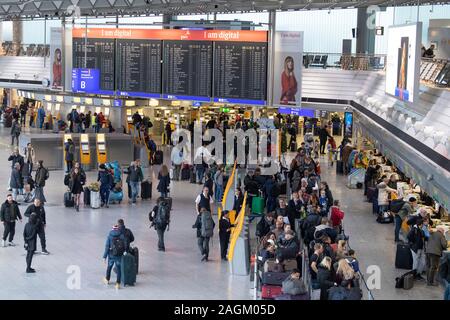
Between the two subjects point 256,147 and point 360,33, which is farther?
point 360,33

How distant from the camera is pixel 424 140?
1955 centimetres

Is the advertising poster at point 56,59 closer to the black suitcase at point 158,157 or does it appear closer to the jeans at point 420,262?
the black suitcase at point 158,157

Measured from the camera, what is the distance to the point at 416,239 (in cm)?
1742

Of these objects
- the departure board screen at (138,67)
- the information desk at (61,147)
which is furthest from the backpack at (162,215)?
the information desk at (61,147)

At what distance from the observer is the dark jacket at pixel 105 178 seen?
2389 centimetres

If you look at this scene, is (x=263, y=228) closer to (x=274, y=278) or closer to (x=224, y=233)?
(x=224, y=233)

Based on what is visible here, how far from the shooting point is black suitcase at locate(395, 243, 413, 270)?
57.9 ft

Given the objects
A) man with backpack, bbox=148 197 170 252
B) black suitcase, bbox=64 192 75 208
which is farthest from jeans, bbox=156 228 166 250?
black suitcase, bbox=64 192 75 208

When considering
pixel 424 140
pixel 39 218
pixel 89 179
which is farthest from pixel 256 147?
pixel 39 218

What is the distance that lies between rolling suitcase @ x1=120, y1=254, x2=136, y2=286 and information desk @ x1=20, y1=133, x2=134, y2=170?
14.8 m

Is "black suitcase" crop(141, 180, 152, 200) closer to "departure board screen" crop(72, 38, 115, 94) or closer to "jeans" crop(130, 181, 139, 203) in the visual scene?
"jeans" crop(130, 181, 139, 203)

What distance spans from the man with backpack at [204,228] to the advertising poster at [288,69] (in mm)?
10084
